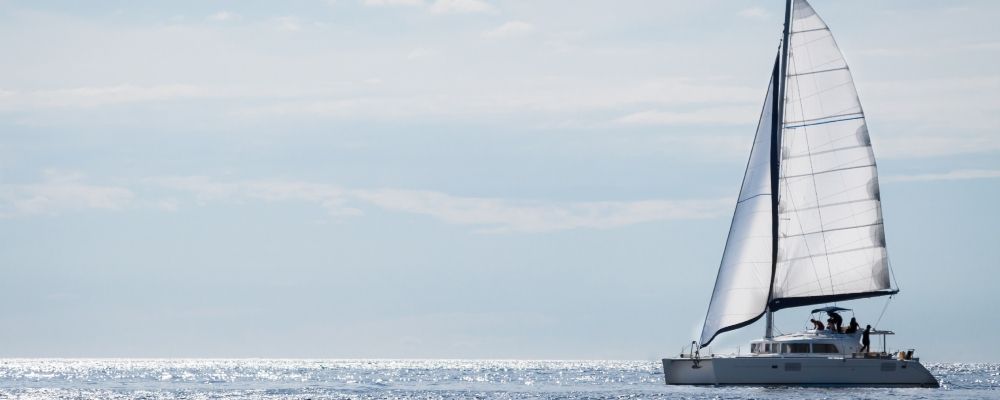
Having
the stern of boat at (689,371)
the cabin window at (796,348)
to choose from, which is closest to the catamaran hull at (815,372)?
the stern of boat at (689,371)

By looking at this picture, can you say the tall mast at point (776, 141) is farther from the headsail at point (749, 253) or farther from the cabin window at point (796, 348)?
A: the cabin window at point (796, 348)

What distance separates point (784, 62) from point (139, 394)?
35670 millimetres

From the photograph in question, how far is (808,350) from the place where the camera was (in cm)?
6781

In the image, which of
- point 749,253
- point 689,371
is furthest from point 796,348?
point 749,253

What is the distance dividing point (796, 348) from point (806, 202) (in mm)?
7102

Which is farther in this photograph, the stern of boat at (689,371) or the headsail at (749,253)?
the headsail at (749,253)

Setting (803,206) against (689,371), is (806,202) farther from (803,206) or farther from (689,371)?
(689,371)

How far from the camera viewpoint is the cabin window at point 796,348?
67.8m

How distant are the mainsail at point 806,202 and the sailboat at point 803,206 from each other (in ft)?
0.14

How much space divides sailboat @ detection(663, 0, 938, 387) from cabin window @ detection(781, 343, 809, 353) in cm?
148

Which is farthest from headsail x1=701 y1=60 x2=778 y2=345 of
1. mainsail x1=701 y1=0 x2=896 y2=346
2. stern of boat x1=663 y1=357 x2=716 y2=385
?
stern of boat x1=663 y1=357 x2=716 y2=385

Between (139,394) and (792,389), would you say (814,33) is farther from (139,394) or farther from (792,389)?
(139,394)

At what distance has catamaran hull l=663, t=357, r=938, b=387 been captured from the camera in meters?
66.9

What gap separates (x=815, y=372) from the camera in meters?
66.9
